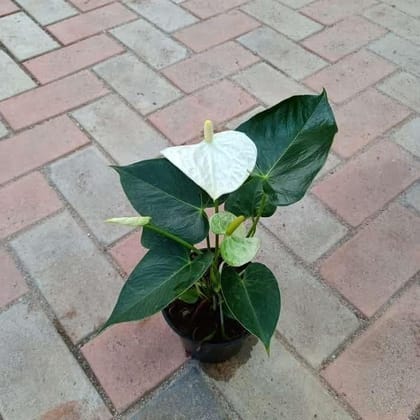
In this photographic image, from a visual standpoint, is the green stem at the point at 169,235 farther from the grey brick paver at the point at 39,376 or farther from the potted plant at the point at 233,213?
the grey brick paver at the point at 39,376

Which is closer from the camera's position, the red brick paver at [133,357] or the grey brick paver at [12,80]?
the red brick paver at [133,357]

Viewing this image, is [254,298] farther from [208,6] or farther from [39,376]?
[208,6]

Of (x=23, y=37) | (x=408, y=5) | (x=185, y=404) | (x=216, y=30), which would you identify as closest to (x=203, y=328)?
(x=185, y=404)

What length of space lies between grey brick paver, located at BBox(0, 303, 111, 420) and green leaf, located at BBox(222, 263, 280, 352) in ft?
1.49

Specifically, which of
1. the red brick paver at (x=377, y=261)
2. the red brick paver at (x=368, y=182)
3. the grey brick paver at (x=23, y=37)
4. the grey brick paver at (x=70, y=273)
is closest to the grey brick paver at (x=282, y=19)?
the red brick paver at (x=368, y=182)

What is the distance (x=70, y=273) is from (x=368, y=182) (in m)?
0.88

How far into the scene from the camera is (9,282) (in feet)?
4.30

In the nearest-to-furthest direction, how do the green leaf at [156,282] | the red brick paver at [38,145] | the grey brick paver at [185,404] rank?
the green leaf at [156,282] < the grey brick paver at [185,404] < the red brick paver at [38,145]

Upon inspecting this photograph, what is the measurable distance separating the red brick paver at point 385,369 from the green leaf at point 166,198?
1.70ft

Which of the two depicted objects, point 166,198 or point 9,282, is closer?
point 166,198

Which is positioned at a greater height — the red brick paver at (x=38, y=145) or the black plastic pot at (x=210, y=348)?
the black plastic pot at (x=210, y=348)

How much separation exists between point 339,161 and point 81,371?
3.10 ft

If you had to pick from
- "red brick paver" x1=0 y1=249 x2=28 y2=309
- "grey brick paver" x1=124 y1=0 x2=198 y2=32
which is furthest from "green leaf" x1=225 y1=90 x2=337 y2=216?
"grey brick paver" x1=124 y1=0 x2=198 y2=32

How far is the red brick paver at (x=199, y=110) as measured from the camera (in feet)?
5.47
